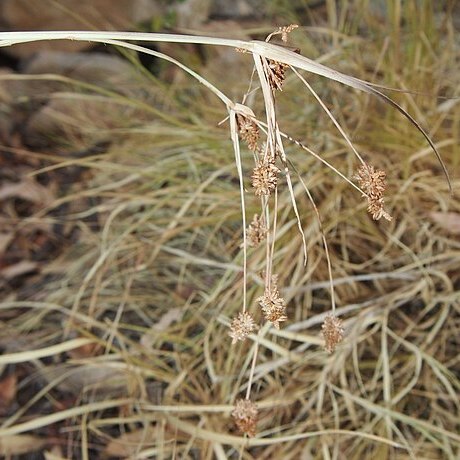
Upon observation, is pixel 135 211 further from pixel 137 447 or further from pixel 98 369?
pixel 137 447

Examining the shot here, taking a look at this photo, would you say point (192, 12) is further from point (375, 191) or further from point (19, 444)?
point (375, 191)

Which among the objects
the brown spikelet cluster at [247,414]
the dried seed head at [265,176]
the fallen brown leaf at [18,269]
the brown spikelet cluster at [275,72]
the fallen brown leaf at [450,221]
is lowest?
the fallen brown leaf at [18,269]

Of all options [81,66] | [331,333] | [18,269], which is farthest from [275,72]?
[81,66]

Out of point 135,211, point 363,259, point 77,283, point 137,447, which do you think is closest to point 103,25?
point 135,211

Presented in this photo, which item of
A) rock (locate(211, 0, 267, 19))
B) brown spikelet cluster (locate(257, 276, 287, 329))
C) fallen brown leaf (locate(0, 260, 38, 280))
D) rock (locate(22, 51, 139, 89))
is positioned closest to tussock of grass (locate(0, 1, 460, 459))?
fallen brown leaf (locate(0, 260, 38, 280))

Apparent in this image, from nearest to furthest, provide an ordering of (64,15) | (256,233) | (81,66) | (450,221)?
(256,233) < (450,221) < (81,66) < (64,15)

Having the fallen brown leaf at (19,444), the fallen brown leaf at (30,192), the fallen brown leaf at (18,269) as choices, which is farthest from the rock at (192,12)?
the fallen brown leaf at (19,444)

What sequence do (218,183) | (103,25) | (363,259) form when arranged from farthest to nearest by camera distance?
(103,25) → (218,183) → (363,259)

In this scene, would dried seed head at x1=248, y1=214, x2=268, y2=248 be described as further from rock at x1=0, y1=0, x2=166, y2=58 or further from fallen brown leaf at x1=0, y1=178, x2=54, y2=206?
rock at x1=0, y1=0, x2=166, y2=58

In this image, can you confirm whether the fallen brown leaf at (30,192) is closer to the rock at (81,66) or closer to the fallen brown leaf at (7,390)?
the rock at (81,66)
